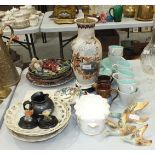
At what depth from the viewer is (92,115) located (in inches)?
32.6

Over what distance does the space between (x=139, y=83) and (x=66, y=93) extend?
1.15 feet

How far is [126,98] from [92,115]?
20 cm

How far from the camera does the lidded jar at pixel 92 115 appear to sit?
2.70 ft

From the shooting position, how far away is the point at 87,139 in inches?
32.9

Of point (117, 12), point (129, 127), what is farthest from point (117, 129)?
point (117, 12)

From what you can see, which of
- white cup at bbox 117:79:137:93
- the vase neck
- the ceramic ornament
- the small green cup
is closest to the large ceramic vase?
the vase neck

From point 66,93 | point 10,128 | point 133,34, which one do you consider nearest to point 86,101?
point 66,93

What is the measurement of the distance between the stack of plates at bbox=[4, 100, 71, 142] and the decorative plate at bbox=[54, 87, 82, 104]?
0.19ft

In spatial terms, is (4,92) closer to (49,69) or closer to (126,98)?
(49,69)

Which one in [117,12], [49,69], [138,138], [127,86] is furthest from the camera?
[117,12]

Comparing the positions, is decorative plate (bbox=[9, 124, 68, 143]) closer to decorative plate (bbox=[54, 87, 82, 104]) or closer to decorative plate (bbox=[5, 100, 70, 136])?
decorative plate (bbox=[5, 100, 70, 136])

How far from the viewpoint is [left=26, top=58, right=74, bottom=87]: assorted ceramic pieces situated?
1142 millimetres
